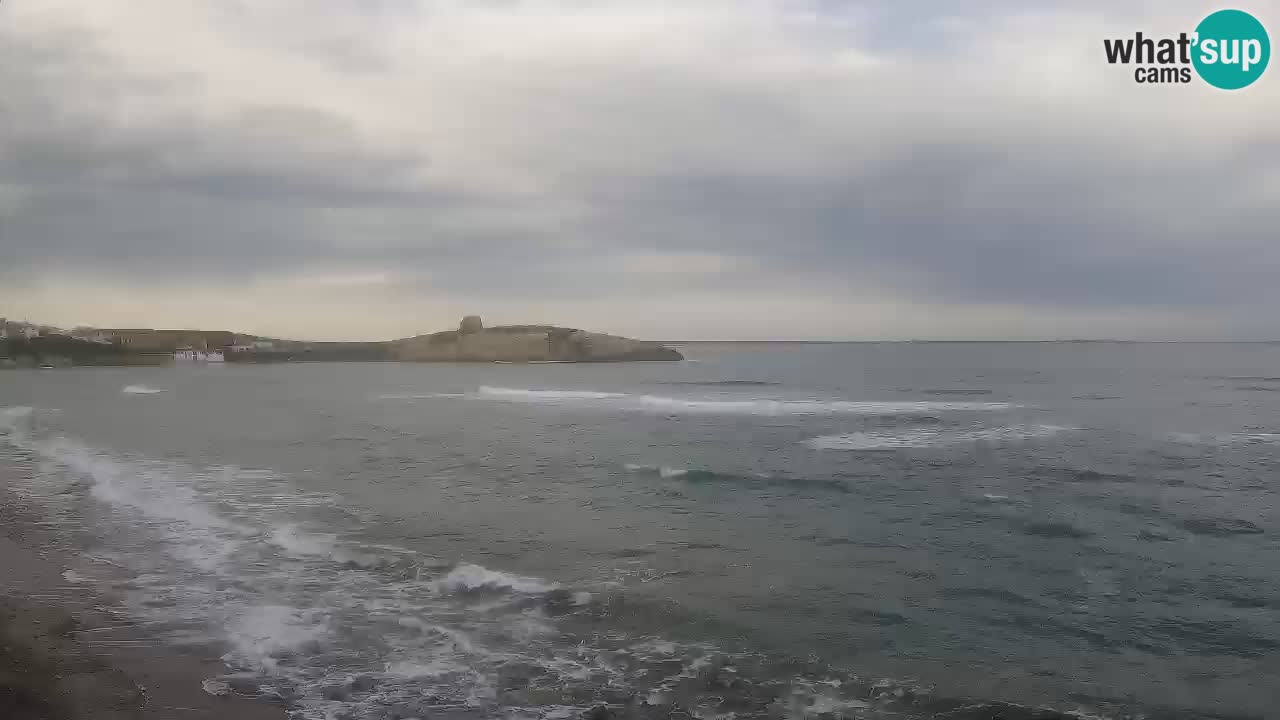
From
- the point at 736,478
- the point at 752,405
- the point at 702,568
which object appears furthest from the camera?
the point at 752,405

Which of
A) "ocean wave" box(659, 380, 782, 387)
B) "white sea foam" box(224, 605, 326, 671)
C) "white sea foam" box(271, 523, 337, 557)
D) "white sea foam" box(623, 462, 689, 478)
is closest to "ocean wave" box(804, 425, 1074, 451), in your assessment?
"white sea foam" box(623, 462, 689, 478)

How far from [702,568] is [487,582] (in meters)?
3.43

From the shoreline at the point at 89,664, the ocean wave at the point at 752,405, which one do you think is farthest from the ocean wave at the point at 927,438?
the shoreline at the point at 89,664

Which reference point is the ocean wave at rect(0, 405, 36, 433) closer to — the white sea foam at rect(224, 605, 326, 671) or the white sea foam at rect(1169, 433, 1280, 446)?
the white sea foam at rect(224, 605, 326, 671)

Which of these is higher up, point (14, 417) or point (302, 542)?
point (14, 417)

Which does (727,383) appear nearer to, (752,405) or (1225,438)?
(752,405)

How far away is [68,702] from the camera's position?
6.96 m

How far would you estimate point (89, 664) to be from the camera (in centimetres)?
795

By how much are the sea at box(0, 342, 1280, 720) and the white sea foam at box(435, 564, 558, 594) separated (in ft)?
0.18

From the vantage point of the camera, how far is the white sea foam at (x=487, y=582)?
11.4 meters

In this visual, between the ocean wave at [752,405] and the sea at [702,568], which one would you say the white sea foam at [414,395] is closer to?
the ocean wave at [752,405]

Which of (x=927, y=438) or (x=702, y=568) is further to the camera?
(x=927, y=438)

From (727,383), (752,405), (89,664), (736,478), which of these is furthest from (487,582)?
(727,383)

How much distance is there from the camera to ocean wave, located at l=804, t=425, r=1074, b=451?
2723 cm
